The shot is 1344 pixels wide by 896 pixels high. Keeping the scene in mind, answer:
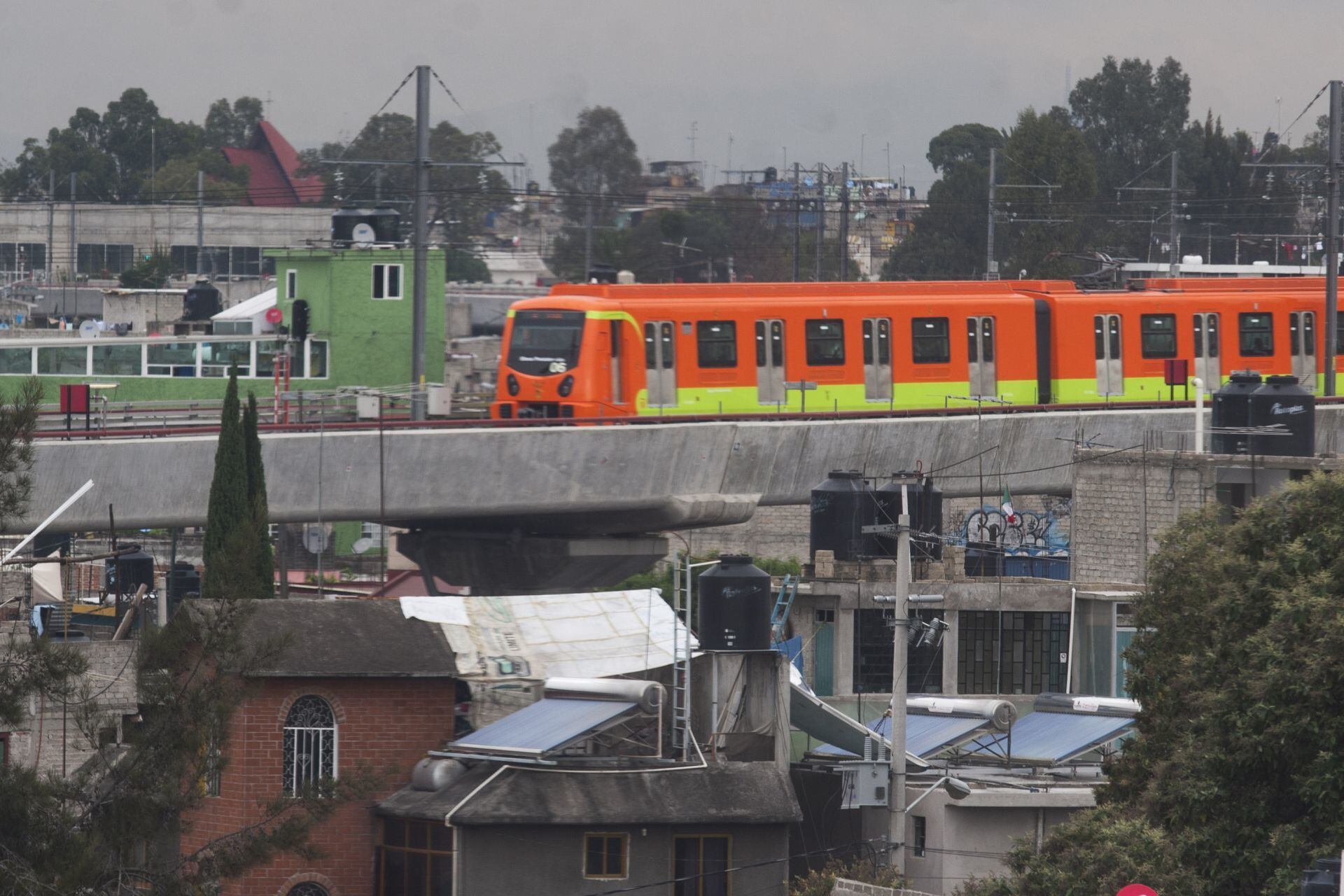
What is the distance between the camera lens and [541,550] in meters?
40.9

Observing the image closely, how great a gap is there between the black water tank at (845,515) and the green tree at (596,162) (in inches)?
3855

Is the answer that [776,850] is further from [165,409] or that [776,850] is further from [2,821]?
[165,409]

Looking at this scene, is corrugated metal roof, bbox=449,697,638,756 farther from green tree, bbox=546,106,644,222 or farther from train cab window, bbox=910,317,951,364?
green tree, bbox=546,106,644,222

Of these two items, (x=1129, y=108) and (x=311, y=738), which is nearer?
(x=311, y=738)

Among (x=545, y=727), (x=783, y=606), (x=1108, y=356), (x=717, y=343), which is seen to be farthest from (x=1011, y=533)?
(x=545, y=727)

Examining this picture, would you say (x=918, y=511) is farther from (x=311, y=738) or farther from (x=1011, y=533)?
(x=311, y=738)

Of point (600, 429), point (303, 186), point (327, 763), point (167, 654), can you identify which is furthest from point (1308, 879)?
point (303, 186)

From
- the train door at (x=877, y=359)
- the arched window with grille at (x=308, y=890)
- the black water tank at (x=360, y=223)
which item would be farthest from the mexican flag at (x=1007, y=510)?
the black water tank at (x=360, y=223)

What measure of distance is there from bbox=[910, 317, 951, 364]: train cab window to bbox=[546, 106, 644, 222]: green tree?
88.9m

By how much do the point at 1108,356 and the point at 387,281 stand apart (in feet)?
87.7

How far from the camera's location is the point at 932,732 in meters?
27.5

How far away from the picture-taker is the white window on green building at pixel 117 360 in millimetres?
64188

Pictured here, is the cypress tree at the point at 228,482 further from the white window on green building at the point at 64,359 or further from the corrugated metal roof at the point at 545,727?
the white window on green building at the point at 64,359

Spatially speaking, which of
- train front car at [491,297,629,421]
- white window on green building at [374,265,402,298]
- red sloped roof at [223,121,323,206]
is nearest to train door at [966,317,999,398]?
train front car at [491,297,629,421]
